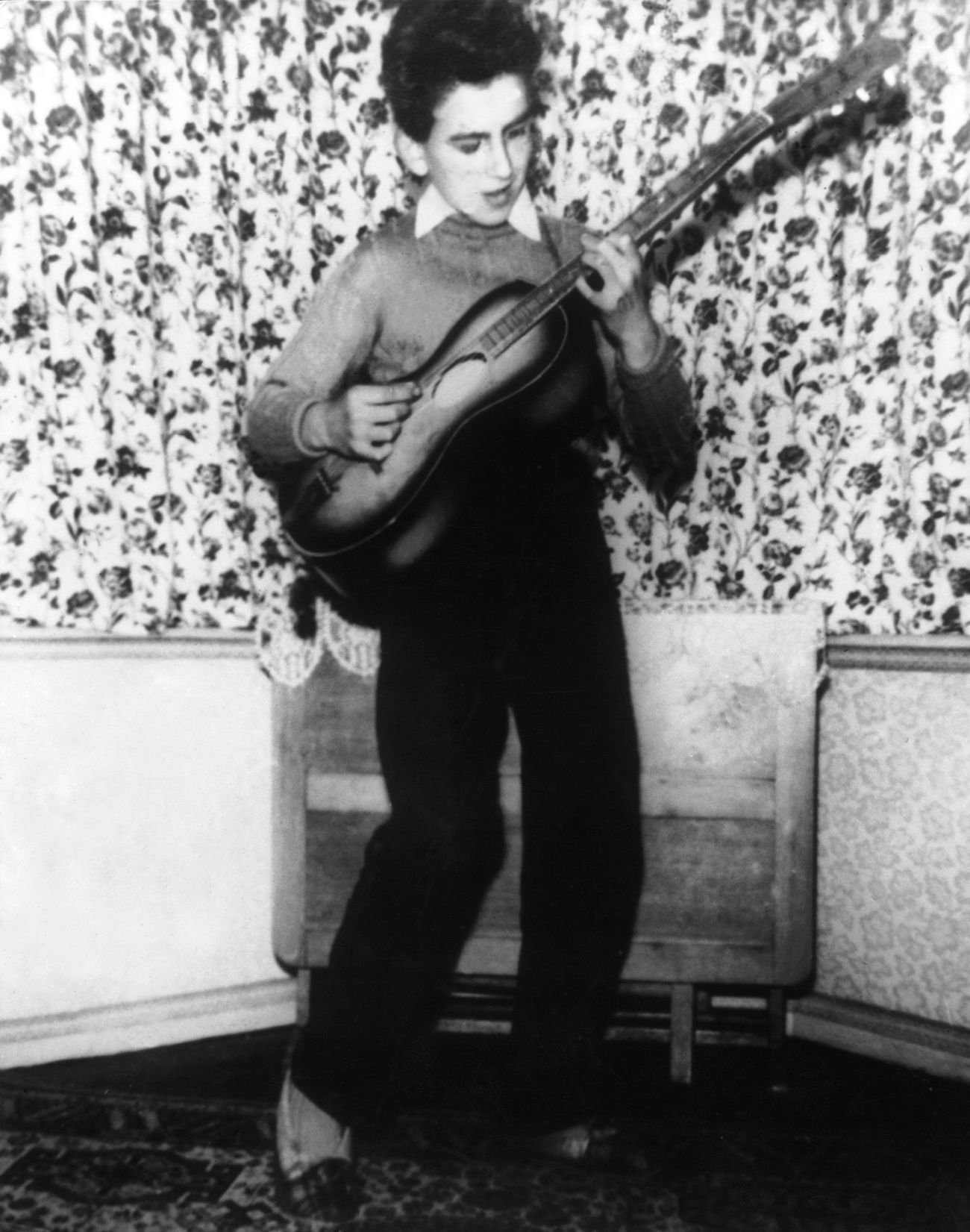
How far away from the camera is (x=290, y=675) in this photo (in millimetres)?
1759

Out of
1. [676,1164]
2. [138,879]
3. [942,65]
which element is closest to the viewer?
[676,1164]

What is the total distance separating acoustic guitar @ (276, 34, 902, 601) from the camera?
4.91 ft

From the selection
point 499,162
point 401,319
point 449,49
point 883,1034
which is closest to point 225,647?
point 401,319

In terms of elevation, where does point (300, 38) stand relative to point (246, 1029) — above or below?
above

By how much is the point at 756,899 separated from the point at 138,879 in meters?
1.03

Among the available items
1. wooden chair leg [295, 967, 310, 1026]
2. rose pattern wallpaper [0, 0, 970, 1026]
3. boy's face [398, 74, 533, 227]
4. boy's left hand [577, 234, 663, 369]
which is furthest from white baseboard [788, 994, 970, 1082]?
boy's face [398, 74, 533, 227]

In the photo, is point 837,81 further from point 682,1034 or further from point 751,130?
point 682,1034

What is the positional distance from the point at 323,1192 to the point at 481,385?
110cm

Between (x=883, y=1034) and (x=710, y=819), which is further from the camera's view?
(x=883, y=1034)

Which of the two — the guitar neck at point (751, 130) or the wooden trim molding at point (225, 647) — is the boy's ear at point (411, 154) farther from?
the wooden trim molding at point (225, 647)

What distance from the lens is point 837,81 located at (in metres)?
1.55

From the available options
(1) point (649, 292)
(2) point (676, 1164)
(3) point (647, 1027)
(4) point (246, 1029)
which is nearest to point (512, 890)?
(3) point (647, 1027)

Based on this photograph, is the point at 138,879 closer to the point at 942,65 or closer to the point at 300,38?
the point at 300,38

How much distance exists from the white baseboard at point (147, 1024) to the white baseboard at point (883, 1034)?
2.99 ft
